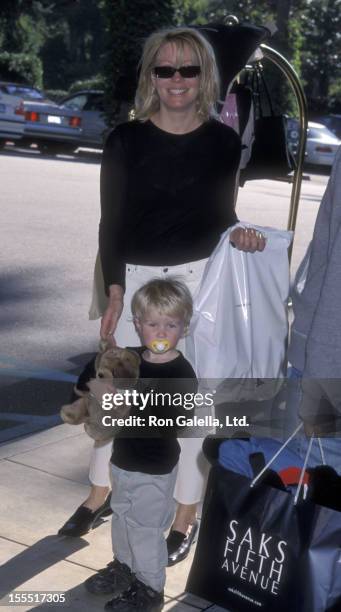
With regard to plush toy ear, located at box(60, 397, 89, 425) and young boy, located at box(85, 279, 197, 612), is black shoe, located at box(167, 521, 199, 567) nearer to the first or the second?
young boy, located at box(85, 279, 197, 612)

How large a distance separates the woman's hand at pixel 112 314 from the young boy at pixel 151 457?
0.55 feet

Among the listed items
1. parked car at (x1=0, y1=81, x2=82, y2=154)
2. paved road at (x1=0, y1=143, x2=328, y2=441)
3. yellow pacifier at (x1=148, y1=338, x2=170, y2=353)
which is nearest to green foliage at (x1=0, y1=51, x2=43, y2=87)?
parked car at (x1=0, y1=81, x2=82, y2=154)

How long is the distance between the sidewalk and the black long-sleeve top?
3.24ft

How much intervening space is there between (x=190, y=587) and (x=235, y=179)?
4.96 ft

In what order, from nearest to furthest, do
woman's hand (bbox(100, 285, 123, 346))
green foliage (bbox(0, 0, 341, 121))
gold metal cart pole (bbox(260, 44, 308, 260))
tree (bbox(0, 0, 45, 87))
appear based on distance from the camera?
woman's hand (bbox(100, 285, 123, 346))
gold metal cart pole (bbox(260, 44, 308, 260))
green foliage (bbox(0, 0, 341, 121))
tree (bbox(0, 0, 45, 87))

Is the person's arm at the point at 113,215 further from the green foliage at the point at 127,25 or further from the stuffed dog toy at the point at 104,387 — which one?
the green foliage at the point at 127,25

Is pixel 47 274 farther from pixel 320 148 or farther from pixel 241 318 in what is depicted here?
pixel 320 148

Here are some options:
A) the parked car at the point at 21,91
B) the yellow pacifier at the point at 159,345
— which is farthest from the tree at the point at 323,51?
the yellow pacifier at the point at 159,345

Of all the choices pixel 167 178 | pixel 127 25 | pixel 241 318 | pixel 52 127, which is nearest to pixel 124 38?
pixel 127 25

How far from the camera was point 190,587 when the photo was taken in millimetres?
3258

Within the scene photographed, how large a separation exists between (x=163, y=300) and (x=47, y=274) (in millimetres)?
6116

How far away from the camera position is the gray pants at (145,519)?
346 cm

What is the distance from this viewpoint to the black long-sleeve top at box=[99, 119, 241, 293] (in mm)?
3785

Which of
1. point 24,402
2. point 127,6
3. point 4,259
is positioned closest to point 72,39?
point 127,6
